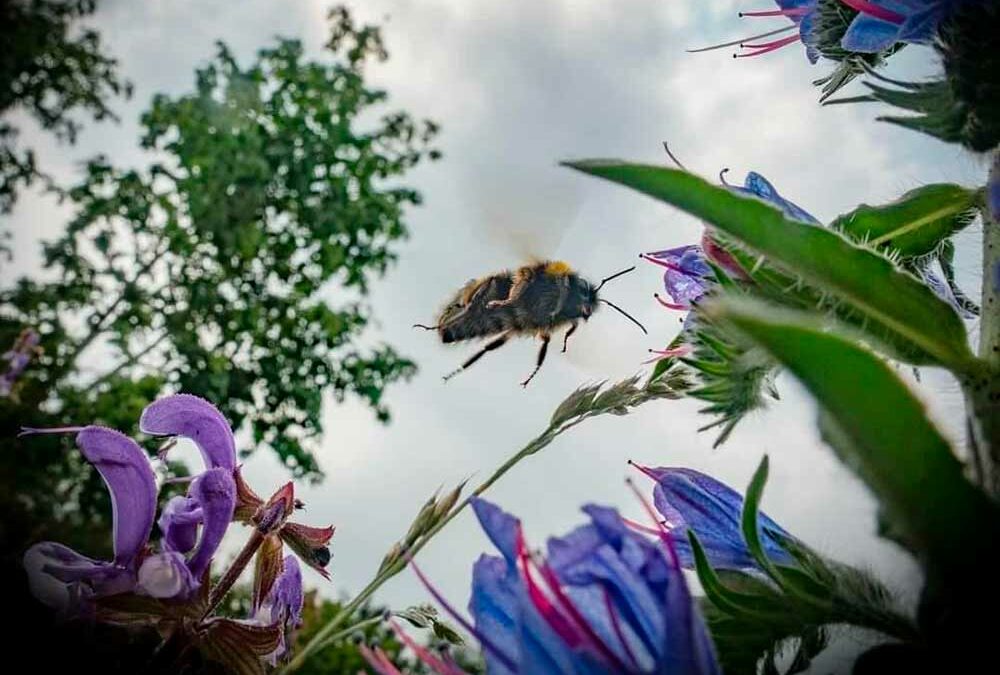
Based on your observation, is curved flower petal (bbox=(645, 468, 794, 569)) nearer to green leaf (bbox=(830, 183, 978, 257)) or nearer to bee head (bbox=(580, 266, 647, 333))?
green leaf (bbox=(830, 183, 978, 257))

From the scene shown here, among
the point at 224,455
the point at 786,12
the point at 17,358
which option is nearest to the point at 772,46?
the point at 786,12

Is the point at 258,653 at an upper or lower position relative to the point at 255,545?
lower

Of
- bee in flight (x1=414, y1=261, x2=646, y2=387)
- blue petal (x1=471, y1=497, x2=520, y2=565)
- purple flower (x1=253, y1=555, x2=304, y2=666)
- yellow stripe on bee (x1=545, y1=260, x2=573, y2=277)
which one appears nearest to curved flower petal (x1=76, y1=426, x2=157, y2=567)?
purple flower (x1=253, y1=555, x2=304, y2=666)

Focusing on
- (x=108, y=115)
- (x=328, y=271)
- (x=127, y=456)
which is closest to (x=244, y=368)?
(x=328, y=271)

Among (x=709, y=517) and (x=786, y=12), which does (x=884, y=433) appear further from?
(x=786, y=12)

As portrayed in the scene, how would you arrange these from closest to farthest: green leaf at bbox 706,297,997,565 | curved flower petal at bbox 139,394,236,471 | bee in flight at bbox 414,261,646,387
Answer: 1. green leaf at bbox 706,297,997,565
2. curved flower petal at bbox 139,394,236,471
3. bee in flight at bbox 414,261,646,387

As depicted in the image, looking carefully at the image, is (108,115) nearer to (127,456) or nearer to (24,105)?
(24,105)

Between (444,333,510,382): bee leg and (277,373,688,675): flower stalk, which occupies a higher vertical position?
(444,333,510,382): bee leg

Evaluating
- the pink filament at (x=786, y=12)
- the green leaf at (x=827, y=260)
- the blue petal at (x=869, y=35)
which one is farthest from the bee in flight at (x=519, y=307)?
the green leaf at (x=827, y=260)
